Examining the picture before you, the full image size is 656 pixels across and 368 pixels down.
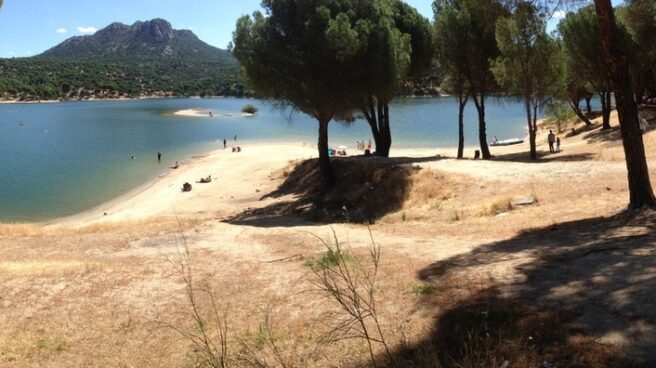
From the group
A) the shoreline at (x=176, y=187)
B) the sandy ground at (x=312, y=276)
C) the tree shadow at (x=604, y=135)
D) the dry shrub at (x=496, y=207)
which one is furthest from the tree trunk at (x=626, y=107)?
the tree shadow at (x=604, y=135)

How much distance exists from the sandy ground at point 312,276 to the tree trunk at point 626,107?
2.83ft

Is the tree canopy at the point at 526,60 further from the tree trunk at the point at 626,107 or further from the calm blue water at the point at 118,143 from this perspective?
the tree trunk at the point at 626,107

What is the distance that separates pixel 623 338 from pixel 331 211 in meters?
15.4

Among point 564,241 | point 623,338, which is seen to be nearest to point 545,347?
point 623,338

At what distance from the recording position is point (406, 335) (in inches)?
245

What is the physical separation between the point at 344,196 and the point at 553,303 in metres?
15.7

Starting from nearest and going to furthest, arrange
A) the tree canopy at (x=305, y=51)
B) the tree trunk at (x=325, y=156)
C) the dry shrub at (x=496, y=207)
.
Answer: the dry shrub at (x=496, y=207)
the tree canopy at (x=305, y=51)
the tree trunk at (x=325, y=156)

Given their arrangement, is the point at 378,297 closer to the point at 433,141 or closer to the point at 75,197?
the point at 75,197

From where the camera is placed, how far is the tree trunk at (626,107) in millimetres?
9969

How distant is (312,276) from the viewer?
30.6 ft

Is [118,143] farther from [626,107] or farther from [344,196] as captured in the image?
[626,107]

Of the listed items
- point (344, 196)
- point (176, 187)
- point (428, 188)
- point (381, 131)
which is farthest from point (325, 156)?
point (176, 187)

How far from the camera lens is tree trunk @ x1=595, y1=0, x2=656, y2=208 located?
9969mm

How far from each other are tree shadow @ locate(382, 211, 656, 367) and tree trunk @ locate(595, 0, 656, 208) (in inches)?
21.0
